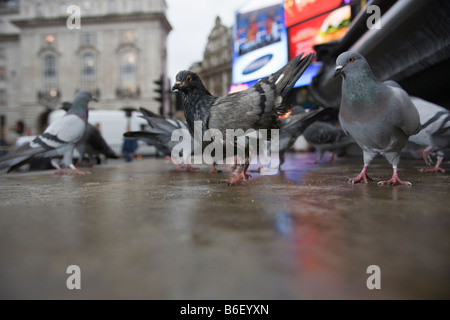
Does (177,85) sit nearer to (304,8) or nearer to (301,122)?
(301,122)

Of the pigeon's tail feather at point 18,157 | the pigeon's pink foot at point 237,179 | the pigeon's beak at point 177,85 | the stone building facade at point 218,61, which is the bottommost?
the pigeon's pink foot at point 237,179

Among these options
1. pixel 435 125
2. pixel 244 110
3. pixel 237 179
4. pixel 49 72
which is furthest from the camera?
pixel 49 72

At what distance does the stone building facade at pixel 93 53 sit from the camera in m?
27.6

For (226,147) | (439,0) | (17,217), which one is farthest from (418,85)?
(17,217)

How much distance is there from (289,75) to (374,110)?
721 millimetres

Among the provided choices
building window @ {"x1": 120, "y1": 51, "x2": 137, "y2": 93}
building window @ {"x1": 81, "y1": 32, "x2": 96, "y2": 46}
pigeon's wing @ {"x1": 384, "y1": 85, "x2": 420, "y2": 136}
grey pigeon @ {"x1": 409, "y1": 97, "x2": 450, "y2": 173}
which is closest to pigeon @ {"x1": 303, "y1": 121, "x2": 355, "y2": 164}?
grey pigeon @ {"x1": 409, "y1": 97, "x2": 450, "y2": 173}

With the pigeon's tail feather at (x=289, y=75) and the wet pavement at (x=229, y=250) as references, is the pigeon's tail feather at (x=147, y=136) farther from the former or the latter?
the wet pavement at (x=229, y=250)

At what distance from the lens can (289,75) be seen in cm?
259

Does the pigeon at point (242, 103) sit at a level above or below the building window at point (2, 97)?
below

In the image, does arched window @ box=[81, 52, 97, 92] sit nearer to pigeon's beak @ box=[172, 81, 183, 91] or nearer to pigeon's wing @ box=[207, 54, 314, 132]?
pigeon's beak @ box=[172, 81, 183, 91]

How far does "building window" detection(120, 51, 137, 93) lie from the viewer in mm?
27703

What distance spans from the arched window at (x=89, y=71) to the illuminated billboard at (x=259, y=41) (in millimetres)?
16323
